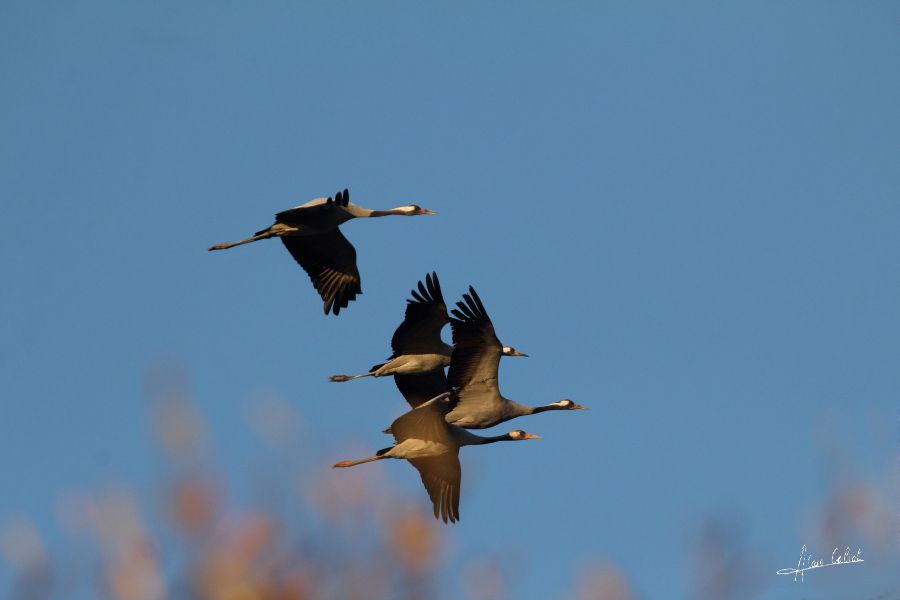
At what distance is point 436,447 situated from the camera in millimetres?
24844

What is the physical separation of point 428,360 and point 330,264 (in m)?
2.97

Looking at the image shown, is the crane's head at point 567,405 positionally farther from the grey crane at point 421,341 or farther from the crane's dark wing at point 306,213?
the crane's dark wing at point 306,213

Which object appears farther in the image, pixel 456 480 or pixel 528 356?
pixel 528 356

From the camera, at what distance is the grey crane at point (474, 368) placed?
77.5ft

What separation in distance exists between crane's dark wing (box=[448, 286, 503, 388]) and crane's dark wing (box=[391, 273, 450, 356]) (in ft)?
6.60

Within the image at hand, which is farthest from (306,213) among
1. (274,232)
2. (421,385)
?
(421,385)

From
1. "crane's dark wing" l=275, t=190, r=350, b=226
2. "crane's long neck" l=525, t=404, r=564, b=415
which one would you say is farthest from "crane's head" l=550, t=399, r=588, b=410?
"crane's dark wing" l=275, t=190, r=350, b=226

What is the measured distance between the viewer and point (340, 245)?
27.0 meters

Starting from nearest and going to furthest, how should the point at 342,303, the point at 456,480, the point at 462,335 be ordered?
the point at 462,335, the point at 456,480, the point at 342,303

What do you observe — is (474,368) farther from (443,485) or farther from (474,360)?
(443,485)

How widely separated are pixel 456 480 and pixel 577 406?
2.87 meters

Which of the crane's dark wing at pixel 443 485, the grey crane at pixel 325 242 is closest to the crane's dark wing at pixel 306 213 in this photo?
the grey crane at pixel 325 242

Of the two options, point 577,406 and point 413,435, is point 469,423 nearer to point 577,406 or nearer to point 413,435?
point 413,435

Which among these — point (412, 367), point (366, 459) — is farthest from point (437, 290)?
point (366, 459)
